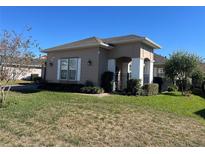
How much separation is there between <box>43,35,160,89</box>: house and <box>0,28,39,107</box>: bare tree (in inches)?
274

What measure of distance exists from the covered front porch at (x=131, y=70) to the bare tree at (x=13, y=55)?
329 inches

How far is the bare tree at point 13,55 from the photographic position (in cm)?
866

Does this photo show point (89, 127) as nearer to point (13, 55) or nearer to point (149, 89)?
point (13, 55)

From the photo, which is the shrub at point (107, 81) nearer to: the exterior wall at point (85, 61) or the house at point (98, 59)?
the house at point (98, 59)

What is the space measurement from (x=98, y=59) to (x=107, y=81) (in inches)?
76.4

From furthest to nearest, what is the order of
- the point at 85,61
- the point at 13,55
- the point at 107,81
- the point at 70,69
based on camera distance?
the point at 70,69 → the point at 85,61 → the point at 107,81 → the point at 13,55

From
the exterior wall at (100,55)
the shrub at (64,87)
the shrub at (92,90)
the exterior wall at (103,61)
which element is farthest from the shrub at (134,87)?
the shrub at (64,87)

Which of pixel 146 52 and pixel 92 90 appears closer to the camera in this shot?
pixel 92 90

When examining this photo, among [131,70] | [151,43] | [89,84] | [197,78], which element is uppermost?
[151,43]

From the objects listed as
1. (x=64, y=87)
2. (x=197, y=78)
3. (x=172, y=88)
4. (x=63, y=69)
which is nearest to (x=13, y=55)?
(x=64, y=87)

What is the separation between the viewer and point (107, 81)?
15.4 metres
